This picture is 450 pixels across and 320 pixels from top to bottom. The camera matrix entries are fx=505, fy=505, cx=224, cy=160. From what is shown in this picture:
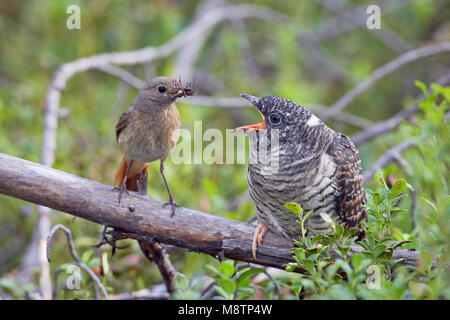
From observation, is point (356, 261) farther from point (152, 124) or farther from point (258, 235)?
point (152, 124)

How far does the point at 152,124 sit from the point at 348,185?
99 cm

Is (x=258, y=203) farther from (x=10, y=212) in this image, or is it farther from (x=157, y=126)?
(x=10, y=212)

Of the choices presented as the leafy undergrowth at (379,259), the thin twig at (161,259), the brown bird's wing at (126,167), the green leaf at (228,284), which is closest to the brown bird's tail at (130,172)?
the brown bird's wing at (126,167)

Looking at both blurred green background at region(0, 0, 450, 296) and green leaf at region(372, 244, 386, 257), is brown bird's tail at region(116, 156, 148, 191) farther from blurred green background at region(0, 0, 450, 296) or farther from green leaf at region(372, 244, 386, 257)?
green leaf at region(372, 244, 386, 257)

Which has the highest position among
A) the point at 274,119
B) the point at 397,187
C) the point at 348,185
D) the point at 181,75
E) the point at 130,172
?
the point at 181,75

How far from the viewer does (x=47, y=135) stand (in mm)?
3070

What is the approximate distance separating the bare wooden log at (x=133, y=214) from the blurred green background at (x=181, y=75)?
706 millimetres

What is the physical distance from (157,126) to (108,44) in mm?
2731

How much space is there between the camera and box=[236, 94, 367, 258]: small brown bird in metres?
2.22

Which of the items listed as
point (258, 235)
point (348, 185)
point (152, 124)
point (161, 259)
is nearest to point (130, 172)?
point (152, 124)

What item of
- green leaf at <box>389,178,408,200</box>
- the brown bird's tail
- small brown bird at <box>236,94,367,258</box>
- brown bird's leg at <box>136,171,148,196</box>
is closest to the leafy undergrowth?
green leaf at <box>389,178,408,200</box>

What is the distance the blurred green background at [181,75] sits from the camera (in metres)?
3.41

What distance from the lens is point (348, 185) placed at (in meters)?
2.34

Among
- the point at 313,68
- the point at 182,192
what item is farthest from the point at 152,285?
the point at 313,68
